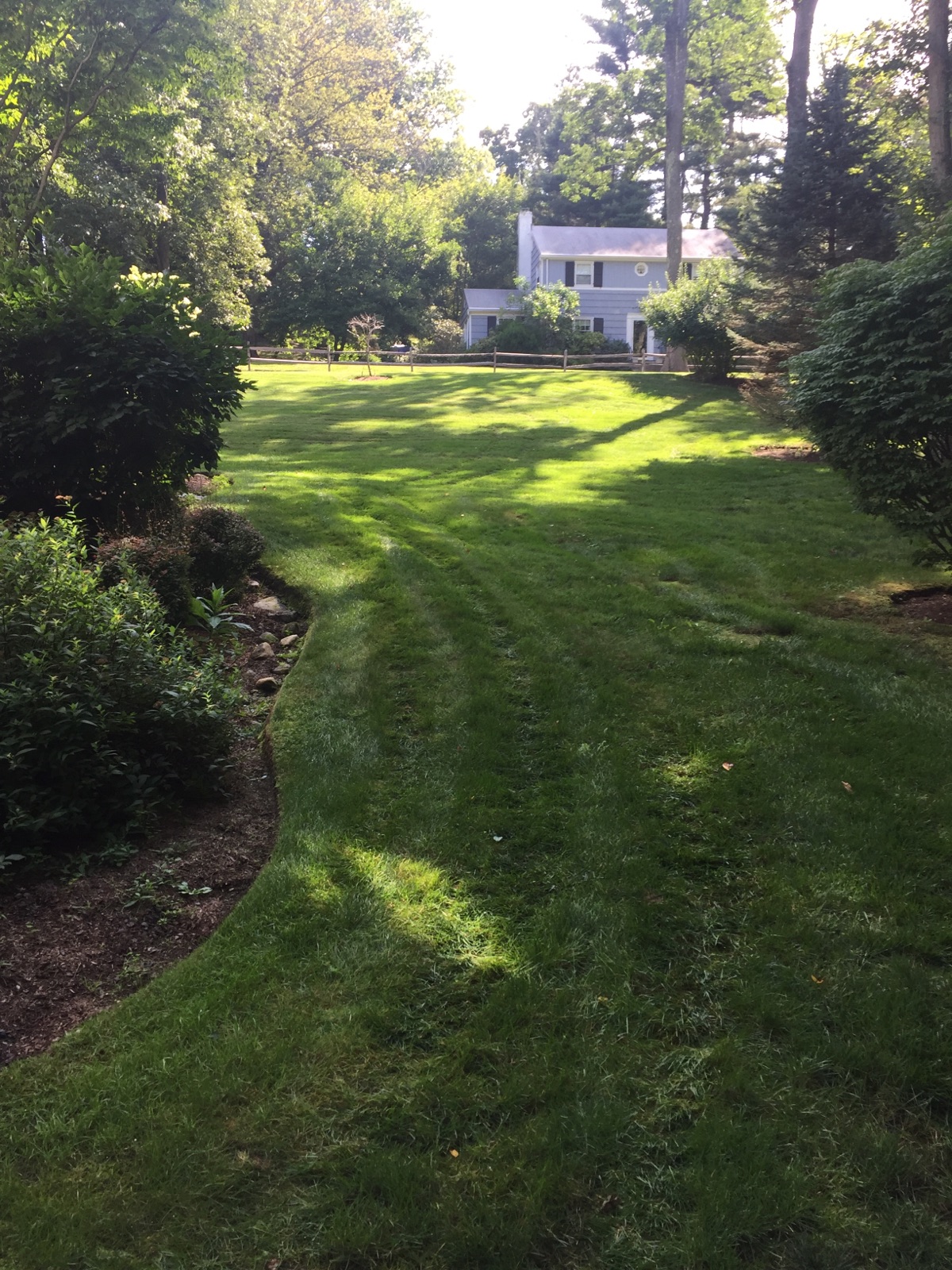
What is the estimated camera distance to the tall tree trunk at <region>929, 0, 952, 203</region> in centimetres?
1584

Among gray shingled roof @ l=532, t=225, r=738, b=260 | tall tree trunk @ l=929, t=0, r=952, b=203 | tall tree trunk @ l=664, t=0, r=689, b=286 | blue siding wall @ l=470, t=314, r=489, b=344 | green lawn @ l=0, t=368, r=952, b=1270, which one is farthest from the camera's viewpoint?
blue siding wall @ l=470, t=314, r=489, b=344

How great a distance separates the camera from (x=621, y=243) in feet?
131

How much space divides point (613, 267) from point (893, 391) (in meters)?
36.2

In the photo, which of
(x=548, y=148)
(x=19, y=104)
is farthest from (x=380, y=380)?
(x=548, y=148)

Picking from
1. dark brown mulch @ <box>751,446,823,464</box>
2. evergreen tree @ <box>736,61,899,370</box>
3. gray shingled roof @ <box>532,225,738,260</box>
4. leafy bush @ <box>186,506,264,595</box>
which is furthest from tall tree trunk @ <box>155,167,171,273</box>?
leafy bush @ <box>186,506,264,595</box>

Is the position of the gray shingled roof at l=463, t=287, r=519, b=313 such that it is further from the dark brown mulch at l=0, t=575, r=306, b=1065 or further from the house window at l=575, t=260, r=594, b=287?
the dark brown mulch at l=0, t=575, r=306, b=1065

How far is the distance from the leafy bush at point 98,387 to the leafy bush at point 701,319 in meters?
17.9

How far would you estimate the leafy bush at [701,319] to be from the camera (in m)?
23.0

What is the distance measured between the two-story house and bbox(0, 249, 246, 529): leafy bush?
33871mm

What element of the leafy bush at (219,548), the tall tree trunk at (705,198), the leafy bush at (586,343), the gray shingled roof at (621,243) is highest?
the tall tree trunk at (705,198)

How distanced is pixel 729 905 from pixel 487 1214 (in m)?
1.73

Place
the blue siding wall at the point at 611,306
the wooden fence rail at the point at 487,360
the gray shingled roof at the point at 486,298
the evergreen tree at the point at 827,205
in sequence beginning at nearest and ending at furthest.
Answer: the evergreen tree at the point at 827,205, the wooden fence rail at the point at 487,360, the blue siding wall at the point at 611,306, the gray shingled roof at the point at 486,298

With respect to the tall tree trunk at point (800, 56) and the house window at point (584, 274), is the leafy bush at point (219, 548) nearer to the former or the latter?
the tall tree trunk at point (800, 56)

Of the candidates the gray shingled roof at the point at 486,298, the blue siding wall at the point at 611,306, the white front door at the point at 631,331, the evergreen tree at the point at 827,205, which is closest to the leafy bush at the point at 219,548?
the evergreen tree at the point at 827,205
